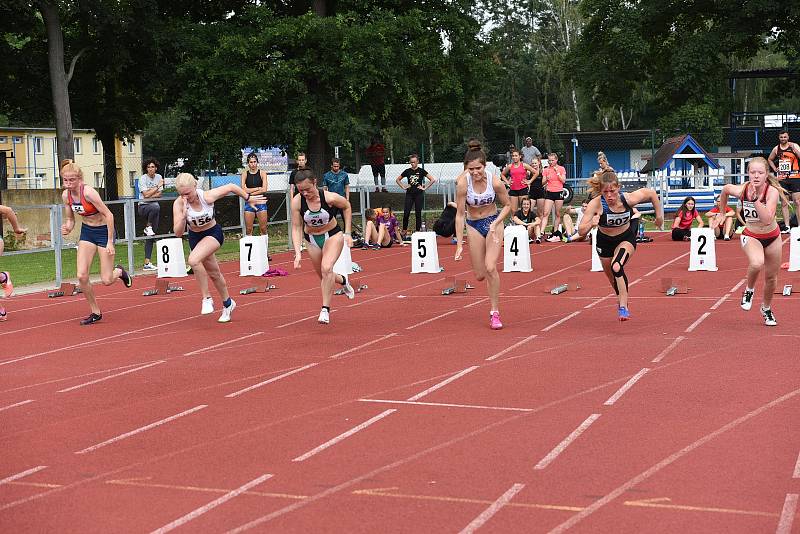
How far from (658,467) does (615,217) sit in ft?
20.8

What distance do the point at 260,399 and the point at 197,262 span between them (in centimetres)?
475

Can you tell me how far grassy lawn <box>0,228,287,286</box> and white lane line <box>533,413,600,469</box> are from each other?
14.3 metres

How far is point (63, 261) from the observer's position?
25125 mm

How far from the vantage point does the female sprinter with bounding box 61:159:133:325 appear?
1366 cm

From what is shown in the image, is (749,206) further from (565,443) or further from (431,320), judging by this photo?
(565,443)

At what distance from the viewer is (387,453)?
7082mm

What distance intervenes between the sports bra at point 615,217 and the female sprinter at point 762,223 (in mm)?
→ 1098

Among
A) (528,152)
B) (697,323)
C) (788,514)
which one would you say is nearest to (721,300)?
(697,323)

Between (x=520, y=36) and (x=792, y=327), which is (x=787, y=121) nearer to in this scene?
(x=520, y=36)

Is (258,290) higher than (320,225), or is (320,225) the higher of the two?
(320,225)

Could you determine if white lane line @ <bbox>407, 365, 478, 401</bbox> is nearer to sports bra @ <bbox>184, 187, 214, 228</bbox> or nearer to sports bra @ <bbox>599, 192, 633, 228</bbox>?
sports bra @ <bbox>599, 192, 633, 228</bbox>

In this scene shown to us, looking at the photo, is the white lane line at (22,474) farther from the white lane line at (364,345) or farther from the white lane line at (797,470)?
the white lane line at (797,470)

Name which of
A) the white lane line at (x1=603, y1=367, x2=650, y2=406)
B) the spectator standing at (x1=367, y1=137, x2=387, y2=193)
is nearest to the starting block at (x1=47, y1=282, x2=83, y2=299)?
the white lane line at (x1=603, y1=367, x2=650, y2=406)

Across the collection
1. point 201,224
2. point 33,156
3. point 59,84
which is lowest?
point 201,224
